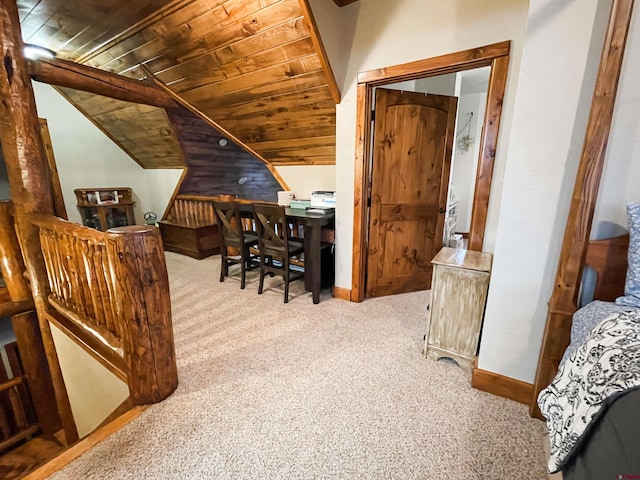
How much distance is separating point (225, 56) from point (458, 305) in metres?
2.70

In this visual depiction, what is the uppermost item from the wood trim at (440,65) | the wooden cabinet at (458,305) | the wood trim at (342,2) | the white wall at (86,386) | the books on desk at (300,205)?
the wood trim at (342,2)

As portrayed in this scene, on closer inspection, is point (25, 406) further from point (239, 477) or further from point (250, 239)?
point (239, 477)

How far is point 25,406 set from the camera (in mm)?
2678

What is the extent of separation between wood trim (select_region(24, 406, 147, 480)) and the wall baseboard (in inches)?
67.8

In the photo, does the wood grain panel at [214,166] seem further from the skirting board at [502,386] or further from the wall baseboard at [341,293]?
the skirting board at [502,386]

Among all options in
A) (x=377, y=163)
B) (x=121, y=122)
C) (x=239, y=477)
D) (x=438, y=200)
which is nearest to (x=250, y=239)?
(x=377, y=163)

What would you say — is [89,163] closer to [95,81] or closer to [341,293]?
[95,81]

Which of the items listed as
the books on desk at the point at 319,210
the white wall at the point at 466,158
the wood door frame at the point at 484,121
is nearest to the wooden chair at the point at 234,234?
the books on desk at the point at 319,210

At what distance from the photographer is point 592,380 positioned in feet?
2.68

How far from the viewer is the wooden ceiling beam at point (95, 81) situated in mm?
2537

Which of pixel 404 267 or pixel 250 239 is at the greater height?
pixel 250 239

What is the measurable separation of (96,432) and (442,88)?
3694 millimetres

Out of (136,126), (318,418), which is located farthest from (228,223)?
(136,126)

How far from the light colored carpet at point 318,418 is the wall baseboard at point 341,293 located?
494mm
